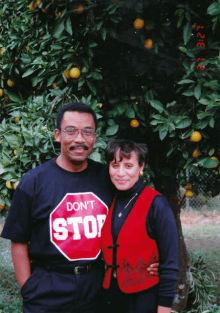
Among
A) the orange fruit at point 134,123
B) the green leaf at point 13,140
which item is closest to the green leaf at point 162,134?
the orange fruit at point 134,123

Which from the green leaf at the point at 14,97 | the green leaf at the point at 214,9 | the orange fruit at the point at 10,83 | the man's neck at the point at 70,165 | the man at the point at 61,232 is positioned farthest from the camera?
the orange fruit at the point at 10,83

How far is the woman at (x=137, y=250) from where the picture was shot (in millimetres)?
1604

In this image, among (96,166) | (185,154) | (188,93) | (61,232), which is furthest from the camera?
(185,154)

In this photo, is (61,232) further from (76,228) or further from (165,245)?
(165,245)

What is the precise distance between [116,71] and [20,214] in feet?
4.57

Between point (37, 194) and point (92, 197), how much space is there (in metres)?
0.28

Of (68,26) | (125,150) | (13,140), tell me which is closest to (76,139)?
(125,150)

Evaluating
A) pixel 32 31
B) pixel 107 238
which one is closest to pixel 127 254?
pixel 107 238

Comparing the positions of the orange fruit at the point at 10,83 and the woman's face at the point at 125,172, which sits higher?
the orange fruit at the point at 10,83

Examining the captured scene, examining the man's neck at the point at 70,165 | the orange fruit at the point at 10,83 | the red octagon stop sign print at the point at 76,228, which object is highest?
the orange fruit at the point at 10,83

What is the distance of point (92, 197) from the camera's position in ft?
5.97

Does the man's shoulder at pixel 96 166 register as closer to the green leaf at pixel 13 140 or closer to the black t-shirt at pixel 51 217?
the black t-shirt at pixel 51 217

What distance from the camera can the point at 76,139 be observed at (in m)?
1.78

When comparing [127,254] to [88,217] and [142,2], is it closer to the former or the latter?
[88,217]
